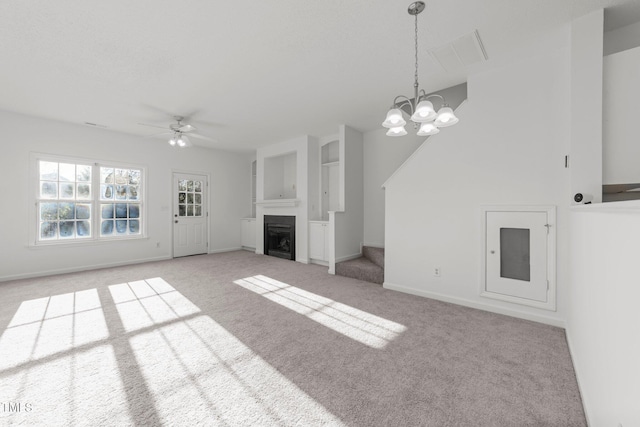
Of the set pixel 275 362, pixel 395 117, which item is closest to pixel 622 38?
pixel 395 117

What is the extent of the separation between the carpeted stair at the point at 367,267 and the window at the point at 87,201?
15.2ft

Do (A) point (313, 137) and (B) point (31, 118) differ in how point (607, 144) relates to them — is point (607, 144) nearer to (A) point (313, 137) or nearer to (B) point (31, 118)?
(A) point (313, 137)

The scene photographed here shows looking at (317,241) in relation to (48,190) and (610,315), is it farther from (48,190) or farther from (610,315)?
(48,190)

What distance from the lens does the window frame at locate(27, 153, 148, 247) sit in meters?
4.43

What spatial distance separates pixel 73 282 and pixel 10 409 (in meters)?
3.33

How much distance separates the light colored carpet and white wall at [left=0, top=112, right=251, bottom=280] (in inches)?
59.3

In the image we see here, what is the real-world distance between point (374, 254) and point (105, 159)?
226 inches

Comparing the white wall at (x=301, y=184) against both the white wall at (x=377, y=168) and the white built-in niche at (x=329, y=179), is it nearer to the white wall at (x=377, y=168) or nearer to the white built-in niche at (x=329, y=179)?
the white built-in niche at (x=329, y=179)

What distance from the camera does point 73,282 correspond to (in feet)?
13.4

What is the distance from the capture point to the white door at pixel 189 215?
6207 millimetres

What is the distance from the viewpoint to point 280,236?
6.27 metres

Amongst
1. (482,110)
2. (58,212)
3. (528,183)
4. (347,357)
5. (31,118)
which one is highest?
(31,118)

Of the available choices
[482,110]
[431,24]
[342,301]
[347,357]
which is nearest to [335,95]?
[431,24]

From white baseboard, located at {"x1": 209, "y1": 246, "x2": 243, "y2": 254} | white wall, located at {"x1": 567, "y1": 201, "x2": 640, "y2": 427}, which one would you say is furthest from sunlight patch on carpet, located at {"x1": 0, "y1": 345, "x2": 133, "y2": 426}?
white baseboard, located at {"x1": 209, "y1": 246, "x2": 243, "y2": 254}
